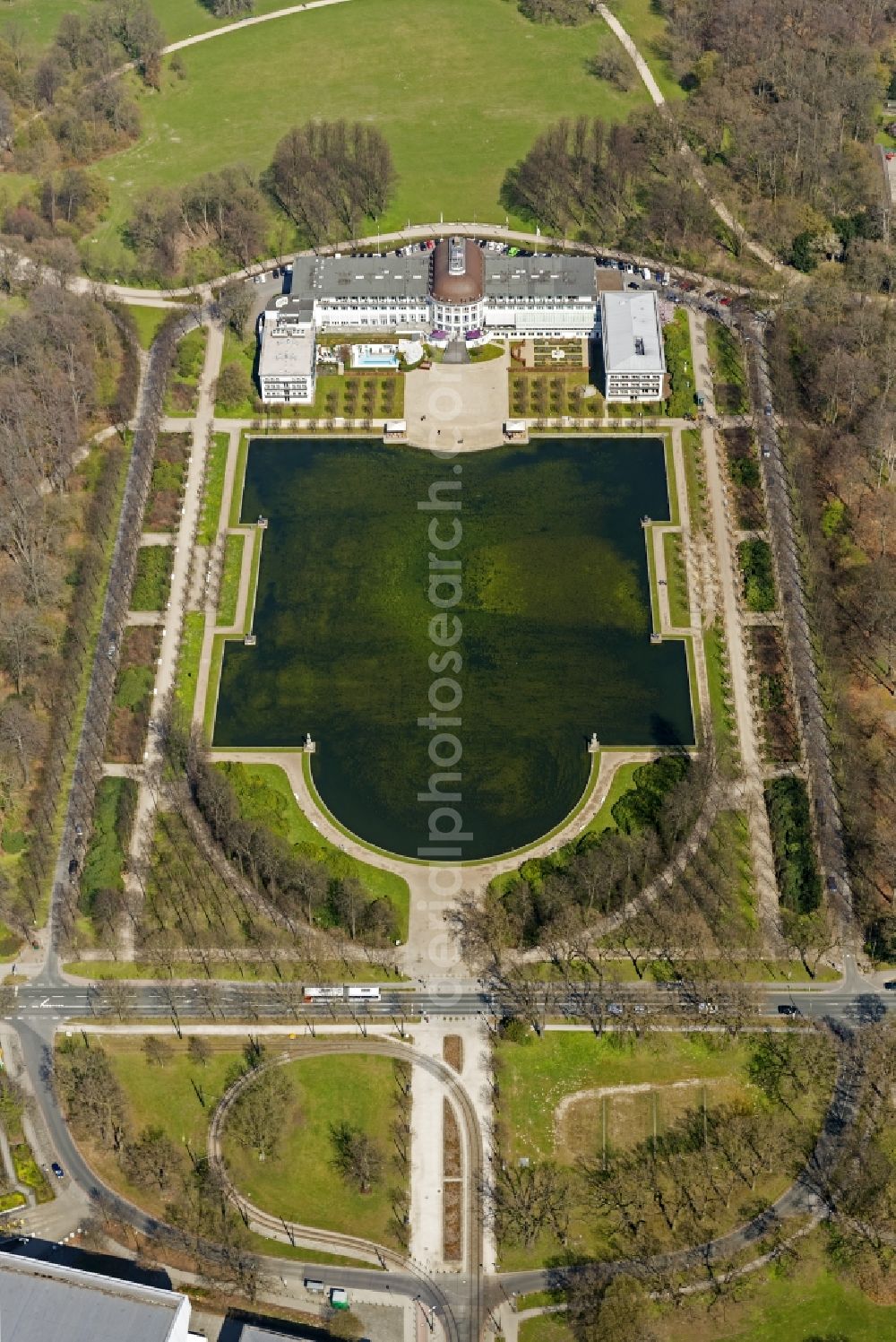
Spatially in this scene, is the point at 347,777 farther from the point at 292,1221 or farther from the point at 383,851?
the point at 292,1221

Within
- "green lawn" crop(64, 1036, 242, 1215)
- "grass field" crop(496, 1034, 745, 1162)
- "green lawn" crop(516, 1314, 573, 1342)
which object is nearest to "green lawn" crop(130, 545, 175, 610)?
"green lawn" crop(64, 1036, 242, 1215)

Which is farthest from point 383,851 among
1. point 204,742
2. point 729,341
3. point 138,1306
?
point 729,341

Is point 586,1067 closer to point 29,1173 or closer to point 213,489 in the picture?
point 29,1173

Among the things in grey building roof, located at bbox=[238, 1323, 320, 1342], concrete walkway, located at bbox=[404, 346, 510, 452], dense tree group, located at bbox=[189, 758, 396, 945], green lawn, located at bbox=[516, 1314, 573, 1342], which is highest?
concrete walkway, located at bbox=[404, 346, 510, 452]

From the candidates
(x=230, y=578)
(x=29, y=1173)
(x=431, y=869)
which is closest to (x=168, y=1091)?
(x=29, y=1173)

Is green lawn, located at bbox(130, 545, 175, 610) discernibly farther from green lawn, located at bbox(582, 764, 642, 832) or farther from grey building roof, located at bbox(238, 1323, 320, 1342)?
grey building roof, located at bbox(238, 1323, 320, 1342)
